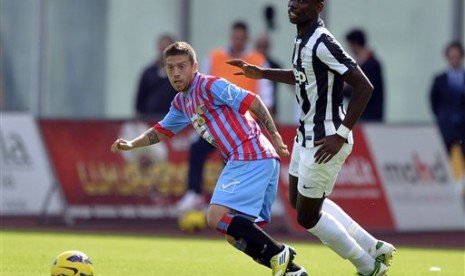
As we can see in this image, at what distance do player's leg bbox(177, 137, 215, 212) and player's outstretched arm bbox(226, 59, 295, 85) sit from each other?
646cm

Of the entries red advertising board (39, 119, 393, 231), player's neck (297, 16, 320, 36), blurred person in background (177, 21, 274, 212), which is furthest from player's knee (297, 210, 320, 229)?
red advertising board (39, 119, 393, 231)

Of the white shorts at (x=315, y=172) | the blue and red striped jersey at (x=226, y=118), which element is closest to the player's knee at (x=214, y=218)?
the blue and red striped jersey at (x=226, y=118)

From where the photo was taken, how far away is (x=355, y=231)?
1027cm

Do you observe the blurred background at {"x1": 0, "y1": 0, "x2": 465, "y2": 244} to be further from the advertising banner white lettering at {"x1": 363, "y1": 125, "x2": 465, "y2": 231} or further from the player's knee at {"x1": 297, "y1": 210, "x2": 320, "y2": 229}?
the player's knee at {"x1": 297, "y1": 210, "x2": 320, "y2": 229}

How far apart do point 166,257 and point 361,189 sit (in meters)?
5.26

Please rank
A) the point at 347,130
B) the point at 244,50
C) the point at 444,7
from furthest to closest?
the point at 444,7
the point at 244,50
the point at 347,130

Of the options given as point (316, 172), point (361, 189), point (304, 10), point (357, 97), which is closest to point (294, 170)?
point (316, 172)

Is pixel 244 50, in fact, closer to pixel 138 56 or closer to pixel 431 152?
pixel 431 152

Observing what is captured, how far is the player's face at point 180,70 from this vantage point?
989 centimetres

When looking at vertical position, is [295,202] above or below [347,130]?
below

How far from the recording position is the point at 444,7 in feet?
73.7

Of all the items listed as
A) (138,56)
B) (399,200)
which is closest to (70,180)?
(399,200)

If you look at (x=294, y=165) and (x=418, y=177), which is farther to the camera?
(x=418, y=177)

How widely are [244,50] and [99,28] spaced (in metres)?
7.04
